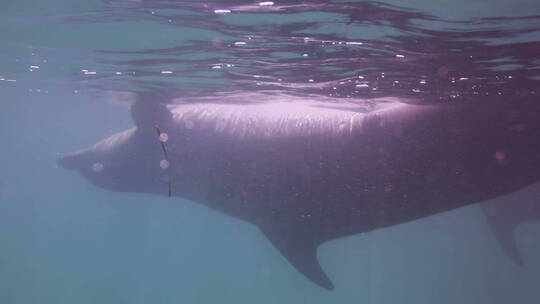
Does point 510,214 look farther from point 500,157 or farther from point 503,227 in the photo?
point 500,157

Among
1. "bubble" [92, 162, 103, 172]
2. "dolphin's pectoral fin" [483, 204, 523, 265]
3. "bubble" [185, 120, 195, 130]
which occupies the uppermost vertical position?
"bubble" [185, 120, 195, 130]

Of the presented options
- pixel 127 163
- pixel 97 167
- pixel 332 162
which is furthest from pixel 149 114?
pixel 332 162

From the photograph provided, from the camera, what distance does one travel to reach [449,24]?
281 inches

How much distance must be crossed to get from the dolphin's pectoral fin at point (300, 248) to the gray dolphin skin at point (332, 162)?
18mm

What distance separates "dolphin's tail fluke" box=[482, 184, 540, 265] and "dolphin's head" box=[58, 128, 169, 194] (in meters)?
9.01

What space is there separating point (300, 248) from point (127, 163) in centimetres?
485

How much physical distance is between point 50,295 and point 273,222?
6921 centimetres

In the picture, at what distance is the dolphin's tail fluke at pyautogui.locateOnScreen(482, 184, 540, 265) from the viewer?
11781mm

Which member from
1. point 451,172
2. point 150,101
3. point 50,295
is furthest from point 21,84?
point 50,295

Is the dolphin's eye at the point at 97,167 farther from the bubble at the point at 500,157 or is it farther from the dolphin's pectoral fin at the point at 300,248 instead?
the bubble at the point at 500,157

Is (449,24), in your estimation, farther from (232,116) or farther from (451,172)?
(232,116)

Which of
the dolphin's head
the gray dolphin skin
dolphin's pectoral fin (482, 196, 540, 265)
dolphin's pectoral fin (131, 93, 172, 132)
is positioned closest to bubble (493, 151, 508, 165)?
the gray dolphin skin

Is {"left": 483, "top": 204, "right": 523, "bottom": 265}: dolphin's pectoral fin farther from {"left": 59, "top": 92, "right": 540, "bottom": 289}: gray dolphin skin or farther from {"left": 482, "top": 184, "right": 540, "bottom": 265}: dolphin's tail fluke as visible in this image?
{"left": 59, "top": 92, "right": 540, "bottom": 289}: gray dolphin skin

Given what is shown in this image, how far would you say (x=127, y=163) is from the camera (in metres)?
9.98
